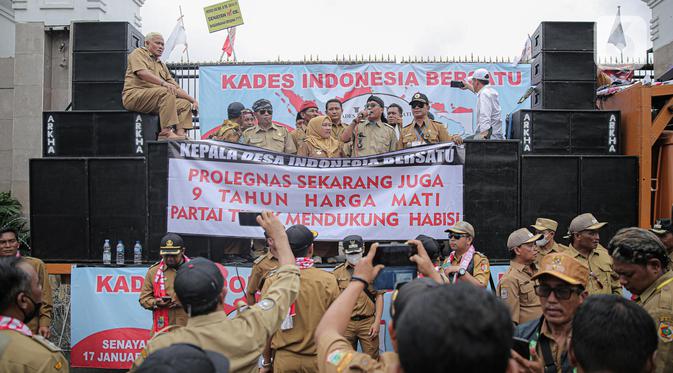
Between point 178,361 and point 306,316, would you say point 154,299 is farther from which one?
point 178,361

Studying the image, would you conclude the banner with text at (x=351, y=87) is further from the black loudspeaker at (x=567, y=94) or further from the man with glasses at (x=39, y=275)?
the man with glasses at (x=39, y=275)

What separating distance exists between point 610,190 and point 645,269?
4.10 m

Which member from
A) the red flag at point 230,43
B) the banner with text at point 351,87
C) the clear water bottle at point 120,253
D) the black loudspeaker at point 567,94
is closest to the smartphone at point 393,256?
the clear water bottle at point 120,253

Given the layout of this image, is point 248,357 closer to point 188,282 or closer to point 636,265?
point 188,282

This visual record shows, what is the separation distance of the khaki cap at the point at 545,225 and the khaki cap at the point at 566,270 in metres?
3.59

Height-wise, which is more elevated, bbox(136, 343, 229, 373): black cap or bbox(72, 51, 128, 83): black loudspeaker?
bbox(72, 51, 128, 83): black loudspeaker

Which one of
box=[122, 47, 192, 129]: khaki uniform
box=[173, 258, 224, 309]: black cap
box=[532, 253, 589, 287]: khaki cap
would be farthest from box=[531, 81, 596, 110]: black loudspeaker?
box=[173, 258, 224, 309]: black cap

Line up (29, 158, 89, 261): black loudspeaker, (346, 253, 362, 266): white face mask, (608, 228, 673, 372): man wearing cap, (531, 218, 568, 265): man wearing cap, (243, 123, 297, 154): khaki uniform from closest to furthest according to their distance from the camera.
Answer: (608, 228, 673, 372): man wearing cap → (346, 253, 362, 266): white face mask → (531, 218, 568, 265): man wearing cap → (29, 158, 89, 261): black loudspeaker → (243, 123, 297, 154): khaki uniform

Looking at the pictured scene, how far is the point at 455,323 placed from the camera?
136 centimetres

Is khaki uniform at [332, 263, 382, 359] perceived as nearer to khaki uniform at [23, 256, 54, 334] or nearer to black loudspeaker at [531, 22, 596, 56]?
khaki uniform at [23, 256, 54, 334]

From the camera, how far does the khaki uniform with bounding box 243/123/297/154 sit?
24.1 ft

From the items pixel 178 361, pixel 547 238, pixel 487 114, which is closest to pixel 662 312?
pixel 178 361

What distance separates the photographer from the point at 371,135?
7.40 metres

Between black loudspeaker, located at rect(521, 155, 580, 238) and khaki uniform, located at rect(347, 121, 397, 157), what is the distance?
5.65 feet
